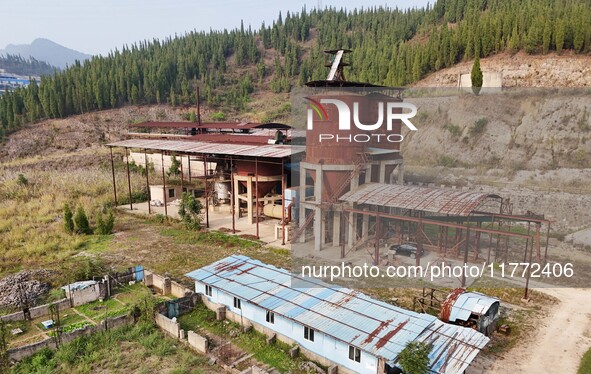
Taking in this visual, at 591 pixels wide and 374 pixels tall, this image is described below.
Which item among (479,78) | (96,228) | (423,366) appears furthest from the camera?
(479,78)

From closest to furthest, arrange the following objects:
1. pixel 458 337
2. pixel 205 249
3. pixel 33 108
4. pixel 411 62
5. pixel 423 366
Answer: pixel 423 366, pixel 458 337, pixel 205 249, pixel 411 62, pixel 33 108

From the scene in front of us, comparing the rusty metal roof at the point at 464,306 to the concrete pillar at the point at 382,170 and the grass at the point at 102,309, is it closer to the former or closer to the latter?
the concrete pillar at the point at 382,170

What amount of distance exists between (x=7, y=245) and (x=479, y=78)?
67.1 metres

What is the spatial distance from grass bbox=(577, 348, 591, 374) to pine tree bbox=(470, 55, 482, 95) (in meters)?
55.7

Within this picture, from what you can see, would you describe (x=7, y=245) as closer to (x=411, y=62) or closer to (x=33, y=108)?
(x=411, y=62)

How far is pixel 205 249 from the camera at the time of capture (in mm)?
28875

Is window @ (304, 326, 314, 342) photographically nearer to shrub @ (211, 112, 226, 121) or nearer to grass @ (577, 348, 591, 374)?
grass @ (577, 348, 591, 374)

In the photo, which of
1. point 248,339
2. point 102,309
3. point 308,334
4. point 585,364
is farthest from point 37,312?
point 585,364

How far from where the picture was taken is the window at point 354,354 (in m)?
14.2

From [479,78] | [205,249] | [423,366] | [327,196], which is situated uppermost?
[479,78]

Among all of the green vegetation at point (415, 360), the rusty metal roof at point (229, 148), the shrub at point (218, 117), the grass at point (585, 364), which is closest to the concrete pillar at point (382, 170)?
the rusty metal roof at point (229, 148)

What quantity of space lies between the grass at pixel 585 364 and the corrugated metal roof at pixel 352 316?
14.2 feet

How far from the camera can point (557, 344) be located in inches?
666

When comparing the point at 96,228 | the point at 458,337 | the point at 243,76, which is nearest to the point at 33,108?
the point at 243,76
